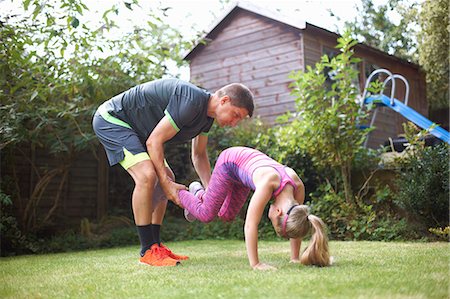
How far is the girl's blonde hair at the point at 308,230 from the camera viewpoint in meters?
2.38

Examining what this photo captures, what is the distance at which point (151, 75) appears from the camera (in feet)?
18.5

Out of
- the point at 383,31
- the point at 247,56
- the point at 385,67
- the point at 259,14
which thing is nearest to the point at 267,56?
the point at 247,56

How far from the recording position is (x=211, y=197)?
2.91 metres

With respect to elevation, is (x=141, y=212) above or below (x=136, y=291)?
above

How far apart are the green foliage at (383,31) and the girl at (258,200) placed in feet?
39.3

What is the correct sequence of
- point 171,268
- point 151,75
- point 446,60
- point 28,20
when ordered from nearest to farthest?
1. point 171,268
2. point 28,20
3. point 151,75
4. point 446,60

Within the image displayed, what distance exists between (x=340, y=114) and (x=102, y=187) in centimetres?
349

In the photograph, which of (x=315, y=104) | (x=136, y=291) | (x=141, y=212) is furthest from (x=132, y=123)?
(x=315, y=104)

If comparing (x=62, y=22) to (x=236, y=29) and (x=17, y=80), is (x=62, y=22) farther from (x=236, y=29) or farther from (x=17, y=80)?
(x=236, y=29)

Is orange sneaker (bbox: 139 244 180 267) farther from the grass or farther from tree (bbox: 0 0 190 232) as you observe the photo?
tree (bbox: 0 0 190 232)

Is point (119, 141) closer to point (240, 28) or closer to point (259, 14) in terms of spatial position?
point (259, 14)

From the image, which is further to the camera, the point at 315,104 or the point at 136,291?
the point at 315,104

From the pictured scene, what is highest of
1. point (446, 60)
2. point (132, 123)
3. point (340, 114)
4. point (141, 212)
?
point (446, 60)

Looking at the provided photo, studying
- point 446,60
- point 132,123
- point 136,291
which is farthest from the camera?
point 446,60
